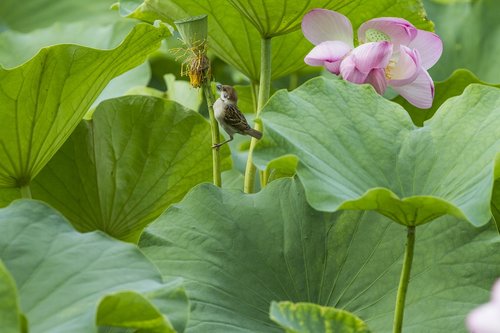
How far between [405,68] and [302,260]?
1.04 ft

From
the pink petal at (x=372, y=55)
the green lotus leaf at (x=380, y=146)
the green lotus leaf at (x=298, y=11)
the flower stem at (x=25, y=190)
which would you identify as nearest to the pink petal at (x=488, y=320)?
the green lotus leaf at (x=380, y=146)

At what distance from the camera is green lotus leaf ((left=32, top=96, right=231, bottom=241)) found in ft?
5.24

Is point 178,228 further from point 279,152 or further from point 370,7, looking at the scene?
point 370,7

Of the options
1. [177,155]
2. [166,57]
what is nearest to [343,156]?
[177,155]

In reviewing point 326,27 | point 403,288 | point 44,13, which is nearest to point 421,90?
point 326,27

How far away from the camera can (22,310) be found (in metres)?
1.00

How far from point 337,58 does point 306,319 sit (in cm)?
52

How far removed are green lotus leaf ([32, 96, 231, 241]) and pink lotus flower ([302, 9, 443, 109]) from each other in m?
0.27

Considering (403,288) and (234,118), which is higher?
(234,118)

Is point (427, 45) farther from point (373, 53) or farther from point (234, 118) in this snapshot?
point (234, 118)

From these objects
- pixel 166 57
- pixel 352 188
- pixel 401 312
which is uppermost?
pixel 352 188

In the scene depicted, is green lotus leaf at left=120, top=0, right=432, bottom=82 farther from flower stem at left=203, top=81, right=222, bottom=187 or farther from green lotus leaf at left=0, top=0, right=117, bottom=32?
green lotus leaf at left=0, top=0, right=117, bottom=32

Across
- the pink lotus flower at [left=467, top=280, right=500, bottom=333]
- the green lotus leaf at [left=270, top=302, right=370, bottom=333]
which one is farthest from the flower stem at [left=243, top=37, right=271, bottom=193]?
the pink lotus flower at [left=467, top=280, right=500, bottom=333]

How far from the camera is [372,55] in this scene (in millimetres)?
1354
